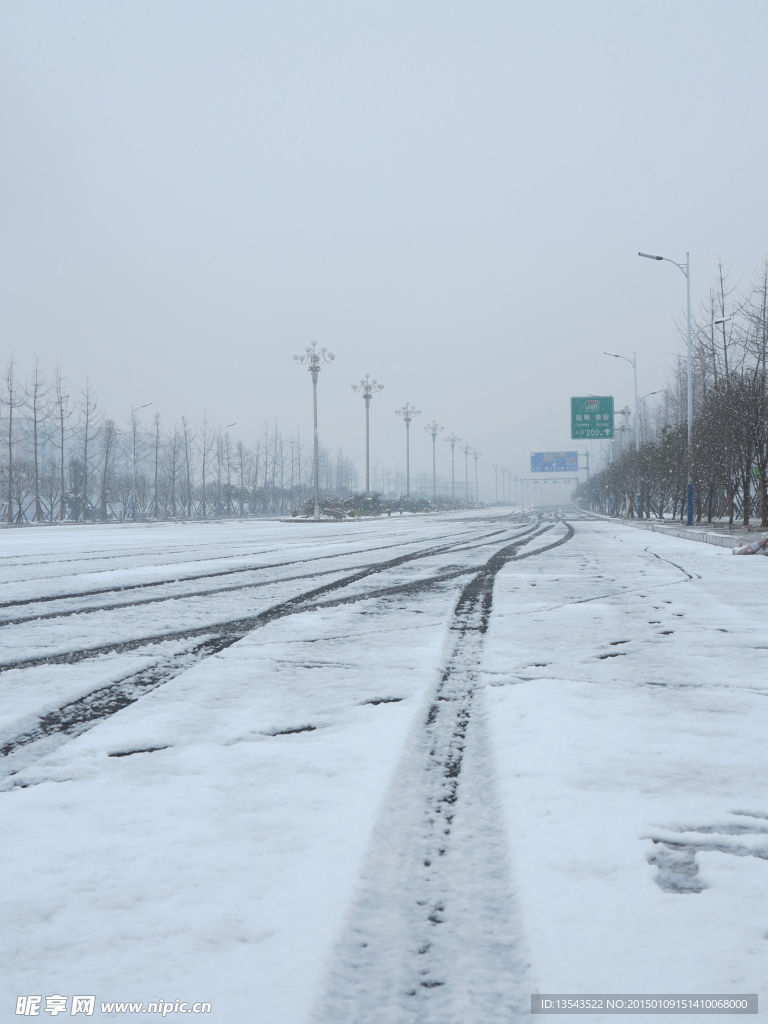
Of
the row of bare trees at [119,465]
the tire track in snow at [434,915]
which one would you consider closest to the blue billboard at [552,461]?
the row of bare trees at [119,465]

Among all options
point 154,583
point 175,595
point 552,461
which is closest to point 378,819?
point 175,595

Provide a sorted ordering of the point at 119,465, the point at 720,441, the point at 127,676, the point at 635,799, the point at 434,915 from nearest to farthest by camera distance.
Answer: the point at 434,915 < the point at 635,799 < the point at 127,676 < the point at 720,441 < the point at 119,465

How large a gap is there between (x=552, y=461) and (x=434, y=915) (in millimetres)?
87784

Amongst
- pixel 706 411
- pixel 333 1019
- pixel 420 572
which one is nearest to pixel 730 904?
pixel 333 1019

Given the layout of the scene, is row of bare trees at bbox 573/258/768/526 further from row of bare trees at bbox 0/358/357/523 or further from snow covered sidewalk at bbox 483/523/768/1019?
row of bare trees at bbox 0/358/357/523

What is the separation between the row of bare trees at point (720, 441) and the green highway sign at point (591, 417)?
2.51 meters

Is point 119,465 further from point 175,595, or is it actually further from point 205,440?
point 175,595

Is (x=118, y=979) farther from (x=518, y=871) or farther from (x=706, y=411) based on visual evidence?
(x=706, y=411)

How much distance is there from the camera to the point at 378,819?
7.42 ft

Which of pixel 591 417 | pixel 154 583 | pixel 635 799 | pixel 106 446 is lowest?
pixel 635 799

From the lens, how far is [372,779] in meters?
2.59

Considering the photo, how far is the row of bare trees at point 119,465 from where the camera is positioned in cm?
5184

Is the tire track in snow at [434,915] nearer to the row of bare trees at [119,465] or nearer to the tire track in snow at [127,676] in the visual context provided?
the tire track in snow at [127,676]

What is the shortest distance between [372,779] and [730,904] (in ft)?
3.88
